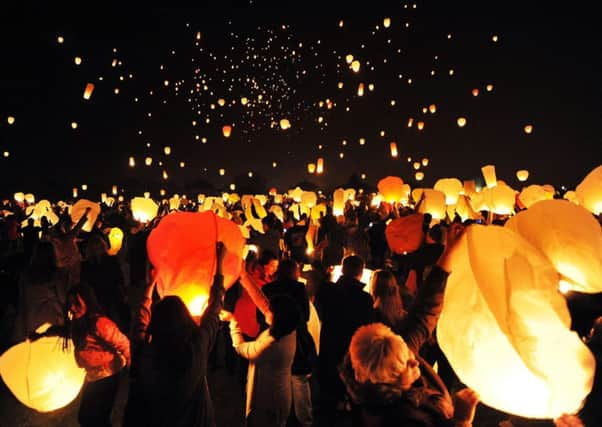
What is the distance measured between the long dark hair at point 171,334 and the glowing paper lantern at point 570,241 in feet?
5.96

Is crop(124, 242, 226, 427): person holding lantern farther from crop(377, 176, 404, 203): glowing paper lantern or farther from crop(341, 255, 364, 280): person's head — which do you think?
crop(377, 176, 404, 203): glowing paper lantern

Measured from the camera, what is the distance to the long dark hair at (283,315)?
2777 millimetres

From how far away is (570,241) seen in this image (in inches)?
63.5

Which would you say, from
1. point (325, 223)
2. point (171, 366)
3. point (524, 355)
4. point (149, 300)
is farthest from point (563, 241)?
point (325, 223)

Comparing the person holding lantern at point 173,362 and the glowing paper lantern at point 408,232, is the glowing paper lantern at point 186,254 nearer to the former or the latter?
the person holding lantern at point 173,362

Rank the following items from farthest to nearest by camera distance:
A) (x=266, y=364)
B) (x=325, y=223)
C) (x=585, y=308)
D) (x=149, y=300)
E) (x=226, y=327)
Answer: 1. (x=325, y=223)
2. (x=226, y=327)
3. (x=585, y=308)
4. (x=266, y=364)
5. (x=149, y=300)

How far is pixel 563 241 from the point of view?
1.62 metres

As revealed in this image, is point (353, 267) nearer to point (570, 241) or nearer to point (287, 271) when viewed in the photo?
point (287, 271)

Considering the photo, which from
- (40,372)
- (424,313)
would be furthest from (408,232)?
(40,372)

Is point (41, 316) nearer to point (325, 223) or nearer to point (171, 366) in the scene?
point (171, 366)

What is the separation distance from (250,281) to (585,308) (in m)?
2.86

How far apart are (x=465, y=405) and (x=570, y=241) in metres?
0.88

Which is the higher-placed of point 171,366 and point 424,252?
point 171,366

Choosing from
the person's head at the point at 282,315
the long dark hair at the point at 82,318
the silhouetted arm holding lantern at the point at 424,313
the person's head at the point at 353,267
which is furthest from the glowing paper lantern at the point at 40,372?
the silhouetted arm holding lantern at the point at 424,313
